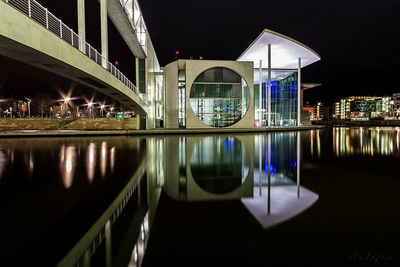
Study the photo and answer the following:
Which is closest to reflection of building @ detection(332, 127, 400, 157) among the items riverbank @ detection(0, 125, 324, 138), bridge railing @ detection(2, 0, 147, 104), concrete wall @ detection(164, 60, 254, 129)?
riverbank @ detection(0, 125, 324, 138)

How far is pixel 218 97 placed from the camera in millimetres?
26375

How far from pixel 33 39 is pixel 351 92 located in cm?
14170

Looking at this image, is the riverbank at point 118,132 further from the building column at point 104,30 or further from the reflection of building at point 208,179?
the reflection of building at point 208,179

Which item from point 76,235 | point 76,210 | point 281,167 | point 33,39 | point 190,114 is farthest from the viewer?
point 190,114

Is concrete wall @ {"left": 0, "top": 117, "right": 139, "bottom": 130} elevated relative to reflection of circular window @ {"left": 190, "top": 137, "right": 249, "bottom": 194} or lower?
elevated

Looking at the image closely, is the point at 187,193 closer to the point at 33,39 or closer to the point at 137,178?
the point at 137,178

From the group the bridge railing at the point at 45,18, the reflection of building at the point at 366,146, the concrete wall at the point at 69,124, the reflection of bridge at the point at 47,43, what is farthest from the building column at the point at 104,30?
the concrete wall at the point at 69,124

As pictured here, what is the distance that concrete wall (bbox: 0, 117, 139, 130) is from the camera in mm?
29281

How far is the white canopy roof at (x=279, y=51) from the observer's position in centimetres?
2342

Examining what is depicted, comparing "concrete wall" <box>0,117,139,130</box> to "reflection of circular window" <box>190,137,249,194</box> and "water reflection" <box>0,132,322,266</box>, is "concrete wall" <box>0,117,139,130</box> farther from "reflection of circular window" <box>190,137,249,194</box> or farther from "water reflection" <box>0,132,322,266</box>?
"reflection of circular window" <box>190,137,249,194</box>

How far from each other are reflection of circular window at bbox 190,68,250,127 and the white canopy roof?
391cm

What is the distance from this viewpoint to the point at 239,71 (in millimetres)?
26625

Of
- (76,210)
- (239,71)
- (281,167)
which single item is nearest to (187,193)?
(76,210)

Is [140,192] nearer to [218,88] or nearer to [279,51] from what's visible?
[218,88]
